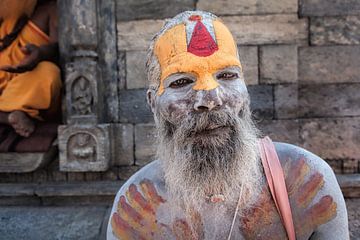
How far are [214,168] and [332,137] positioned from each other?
2.46m

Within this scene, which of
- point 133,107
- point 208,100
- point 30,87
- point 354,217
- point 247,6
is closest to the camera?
point 208,100

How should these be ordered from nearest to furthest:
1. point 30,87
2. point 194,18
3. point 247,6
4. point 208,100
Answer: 1. point 208,100
2. point 194,18
3. point 247,6
4. point 30,87

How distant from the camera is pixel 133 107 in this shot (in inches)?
143

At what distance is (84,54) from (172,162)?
93.1 inches

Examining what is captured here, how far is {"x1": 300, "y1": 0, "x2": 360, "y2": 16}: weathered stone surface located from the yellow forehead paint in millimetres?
2425

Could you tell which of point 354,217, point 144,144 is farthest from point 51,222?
point 354,217

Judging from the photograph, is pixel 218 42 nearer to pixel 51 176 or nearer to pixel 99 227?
pixel 99 227

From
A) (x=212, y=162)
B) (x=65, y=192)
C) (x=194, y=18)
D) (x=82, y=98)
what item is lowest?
(x=65, y=192)

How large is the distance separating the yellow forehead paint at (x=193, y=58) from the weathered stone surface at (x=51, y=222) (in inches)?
88.3

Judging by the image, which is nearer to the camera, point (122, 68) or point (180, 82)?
point (180, 82)

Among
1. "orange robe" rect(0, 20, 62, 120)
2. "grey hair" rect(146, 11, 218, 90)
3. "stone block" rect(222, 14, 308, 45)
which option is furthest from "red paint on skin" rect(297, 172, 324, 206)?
"orange robe" rect(0, 20, 62, 120)

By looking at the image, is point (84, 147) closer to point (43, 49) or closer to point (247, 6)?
point (43, 49)

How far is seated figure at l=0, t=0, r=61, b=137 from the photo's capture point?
3.71 meters

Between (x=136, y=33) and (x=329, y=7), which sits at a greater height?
(x=329, y=7)
